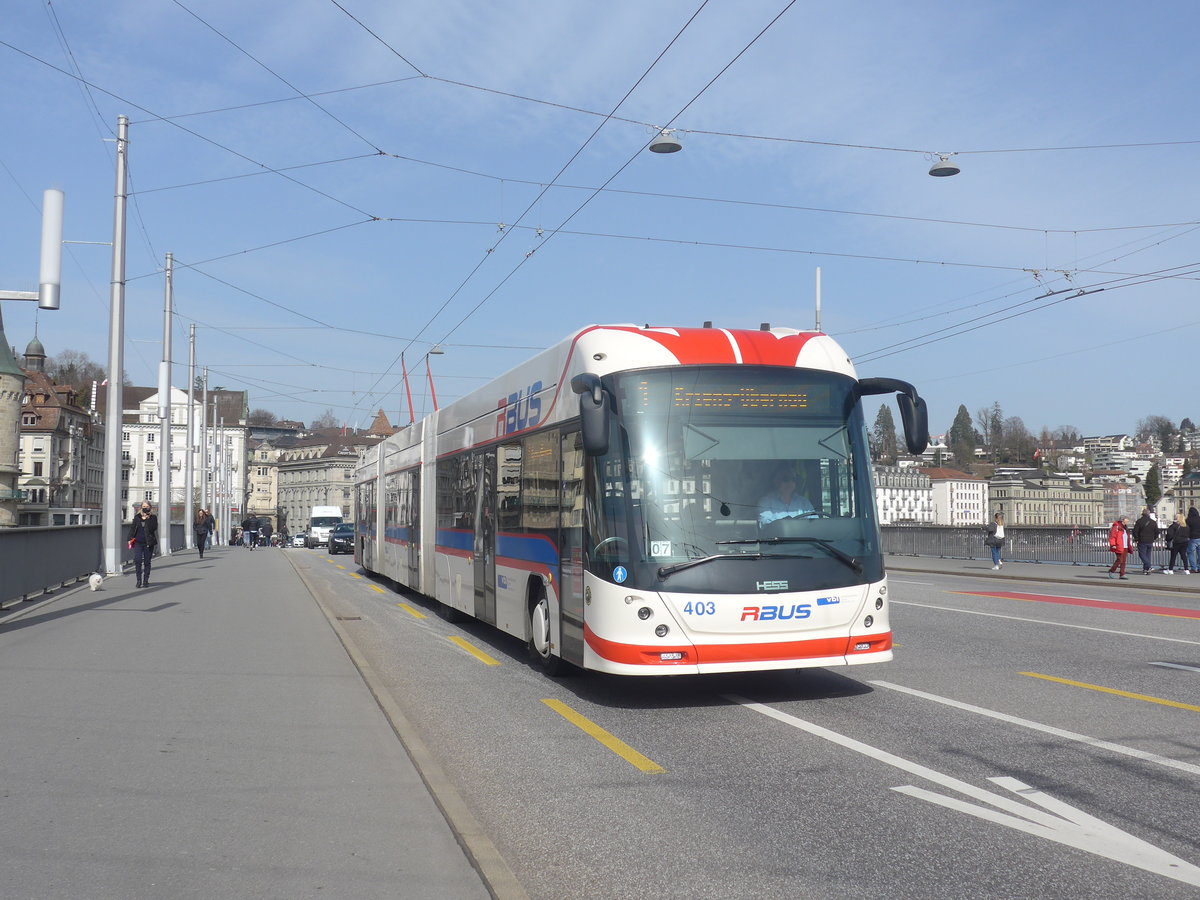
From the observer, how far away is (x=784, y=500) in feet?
29.8

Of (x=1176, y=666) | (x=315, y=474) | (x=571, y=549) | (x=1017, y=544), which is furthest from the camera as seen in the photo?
(x=315, y=474)

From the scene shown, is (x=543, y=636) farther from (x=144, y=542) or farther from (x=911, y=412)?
(x=144, y=542)

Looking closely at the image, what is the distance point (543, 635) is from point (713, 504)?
105 inches

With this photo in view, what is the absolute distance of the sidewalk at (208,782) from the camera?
471 centimetres

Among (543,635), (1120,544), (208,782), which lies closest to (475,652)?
(543,635)

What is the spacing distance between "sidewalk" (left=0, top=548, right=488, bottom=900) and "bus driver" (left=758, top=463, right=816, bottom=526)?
3239 millimetres

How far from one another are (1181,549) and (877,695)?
23.5m

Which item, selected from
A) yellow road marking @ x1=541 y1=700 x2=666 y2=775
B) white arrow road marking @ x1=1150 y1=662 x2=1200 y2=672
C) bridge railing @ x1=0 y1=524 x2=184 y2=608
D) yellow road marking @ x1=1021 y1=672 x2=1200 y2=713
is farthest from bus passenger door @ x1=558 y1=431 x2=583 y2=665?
bridge railing @ x1=0 y1=524 x2=184 y2=608

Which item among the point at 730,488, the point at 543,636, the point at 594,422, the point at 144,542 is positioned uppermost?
the point at 594,422

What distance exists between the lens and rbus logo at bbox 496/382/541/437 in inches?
455

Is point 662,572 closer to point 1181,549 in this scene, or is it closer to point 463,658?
point 463,658

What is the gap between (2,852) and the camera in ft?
16.2

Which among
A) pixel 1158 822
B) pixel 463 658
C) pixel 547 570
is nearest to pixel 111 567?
pixel 463 658

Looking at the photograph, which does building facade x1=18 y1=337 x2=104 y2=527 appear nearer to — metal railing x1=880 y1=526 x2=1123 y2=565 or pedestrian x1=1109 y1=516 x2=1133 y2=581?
metal railing x1=880 y1=526 x2=1123 y2=565
